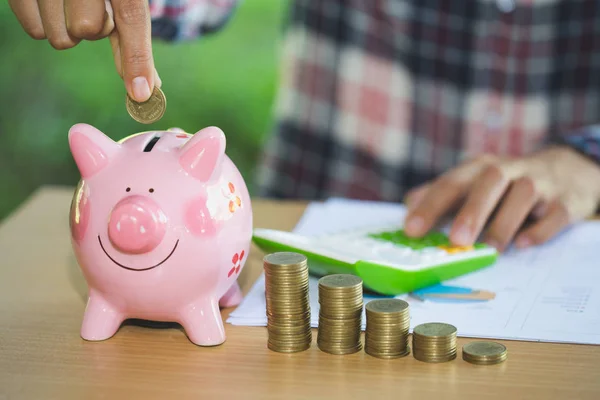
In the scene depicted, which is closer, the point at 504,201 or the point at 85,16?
the point at 85,16

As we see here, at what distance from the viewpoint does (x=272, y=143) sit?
1.72 m

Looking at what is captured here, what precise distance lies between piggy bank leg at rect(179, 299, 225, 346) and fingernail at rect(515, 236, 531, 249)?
44cm

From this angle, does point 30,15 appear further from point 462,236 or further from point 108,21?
point 462,236

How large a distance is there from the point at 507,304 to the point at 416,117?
2.64 ft

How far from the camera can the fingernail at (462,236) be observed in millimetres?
948

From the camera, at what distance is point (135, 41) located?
0.77m

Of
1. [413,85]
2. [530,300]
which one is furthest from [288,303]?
[413,85]

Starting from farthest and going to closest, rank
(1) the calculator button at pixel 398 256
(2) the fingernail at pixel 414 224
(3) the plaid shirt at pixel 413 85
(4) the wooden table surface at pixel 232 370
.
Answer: (3) the plaid shirt at pixel 413 85, (2) the fingernail at pixel 414 224, (1) the calculator button at pixel 398 256, (4) the wooden table surface at pixel 232 370

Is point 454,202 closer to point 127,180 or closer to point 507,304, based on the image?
point 507,304

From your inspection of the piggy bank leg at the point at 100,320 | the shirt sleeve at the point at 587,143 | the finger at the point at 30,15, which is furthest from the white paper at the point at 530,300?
the finger at the point at 30,15

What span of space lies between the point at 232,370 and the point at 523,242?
474 mm

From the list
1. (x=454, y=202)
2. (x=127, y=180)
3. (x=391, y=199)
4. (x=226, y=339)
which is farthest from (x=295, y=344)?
(x=391, y=199)

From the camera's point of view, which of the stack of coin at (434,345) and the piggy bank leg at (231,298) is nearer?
the stack of coin at (434,345)

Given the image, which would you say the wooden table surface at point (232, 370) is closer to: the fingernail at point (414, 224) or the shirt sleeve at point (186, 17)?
the fingernail at point (414, 224)
